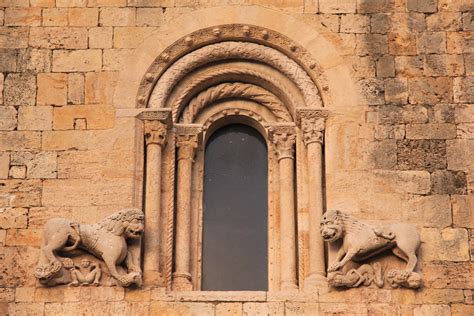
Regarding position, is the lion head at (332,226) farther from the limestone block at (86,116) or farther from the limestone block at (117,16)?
the limestone block at (117,16)

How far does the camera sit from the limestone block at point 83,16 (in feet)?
50.4

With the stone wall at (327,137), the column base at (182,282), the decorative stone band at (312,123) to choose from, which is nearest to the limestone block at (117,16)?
the stone wall at (327,137)

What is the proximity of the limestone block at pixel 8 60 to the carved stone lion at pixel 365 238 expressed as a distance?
4.18m

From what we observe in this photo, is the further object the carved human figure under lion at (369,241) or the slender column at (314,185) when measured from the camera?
the slender column at (314,185)

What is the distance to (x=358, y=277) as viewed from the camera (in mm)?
13984

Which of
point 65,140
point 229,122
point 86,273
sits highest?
point 229,122

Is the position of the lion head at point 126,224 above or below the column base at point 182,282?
above

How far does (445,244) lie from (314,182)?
5.42ft

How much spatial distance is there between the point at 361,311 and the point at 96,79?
419 centimetres

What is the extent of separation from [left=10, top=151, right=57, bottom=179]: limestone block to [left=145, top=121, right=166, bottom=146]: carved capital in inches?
43.3

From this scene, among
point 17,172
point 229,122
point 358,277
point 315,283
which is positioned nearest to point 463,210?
point 358,277

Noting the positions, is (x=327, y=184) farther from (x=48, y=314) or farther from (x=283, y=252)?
(x=48, y=314)

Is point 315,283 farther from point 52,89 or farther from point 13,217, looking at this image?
point 52,89

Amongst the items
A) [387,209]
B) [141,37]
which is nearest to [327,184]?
[387,209]
